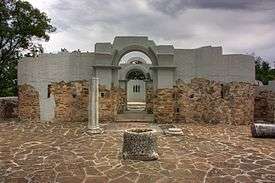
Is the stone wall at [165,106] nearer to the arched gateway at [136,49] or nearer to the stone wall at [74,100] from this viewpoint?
the arched gateway at [136,49]

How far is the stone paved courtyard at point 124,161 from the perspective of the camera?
7.11 m

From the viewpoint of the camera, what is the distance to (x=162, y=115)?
602 inches

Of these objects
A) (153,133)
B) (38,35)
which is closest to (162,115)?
(153,133)

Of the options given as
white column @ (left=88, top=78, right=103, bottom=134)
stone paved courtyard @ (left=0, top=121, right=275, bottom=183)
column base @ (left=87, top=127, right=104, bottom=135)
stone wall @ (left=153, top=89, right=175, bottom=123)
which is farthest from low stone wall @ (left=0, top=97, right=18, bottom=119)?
stone wall @ (left=153, top=89, right=175, bottom=123)

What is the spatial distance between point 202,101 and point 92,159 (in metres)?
8.24

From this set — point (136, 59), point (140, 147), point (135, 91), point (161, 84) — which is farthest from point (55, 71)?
point (135, 91)

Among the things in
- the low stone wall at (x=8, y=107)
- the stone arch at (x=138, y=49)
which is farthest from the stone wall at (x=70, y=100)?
the low stone wall at (x=8, y=107)

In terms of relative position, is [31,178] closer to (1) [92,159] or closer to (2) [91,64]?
(1) [92,159]

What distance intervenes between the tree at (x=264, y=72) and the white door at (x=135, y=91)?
43.7ft

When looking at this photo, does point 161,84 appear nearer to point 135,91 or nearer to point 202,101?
point 202,101

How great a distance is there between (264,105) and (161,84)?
662 cm

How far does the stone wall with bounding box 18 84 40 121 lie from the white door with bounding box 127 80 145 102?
74.4ft

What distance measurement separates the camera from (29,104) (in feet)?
52.1

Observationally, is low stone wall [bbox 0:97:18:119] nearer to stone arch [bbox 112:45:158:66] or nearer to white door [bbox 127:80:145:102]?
stone arch [bbox 112:45:158:66]
